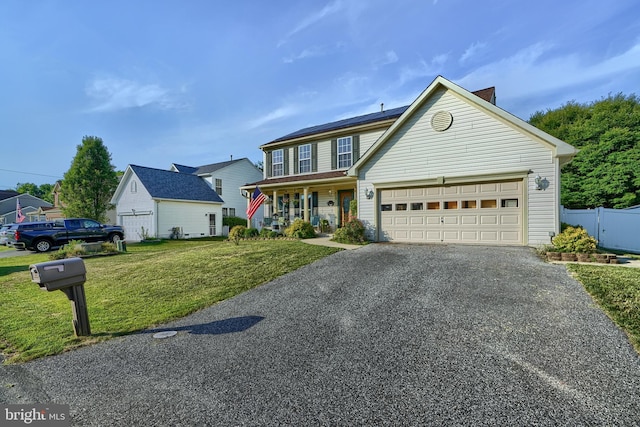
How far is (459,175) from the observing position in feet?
34.4

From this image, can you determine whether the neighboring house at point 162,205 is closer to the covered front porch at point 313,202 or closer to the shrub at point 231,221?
the shrub at point 231,221

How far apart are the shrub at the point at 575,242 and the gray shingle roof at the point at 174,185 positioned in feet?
77.3

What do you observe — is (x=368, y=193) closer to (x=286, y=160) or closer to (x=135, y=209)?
(x=286, y=160)

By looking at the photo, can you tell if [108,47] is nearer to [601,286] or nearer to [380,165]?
[380,165]

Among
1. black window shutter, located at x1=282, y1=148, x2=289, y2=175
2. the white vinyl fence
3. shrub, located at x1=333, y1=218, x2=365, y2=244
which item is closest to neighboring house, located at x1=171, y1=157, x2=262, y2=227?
black window shutter, located at x1=282, y1=148, x2=289, y2=175

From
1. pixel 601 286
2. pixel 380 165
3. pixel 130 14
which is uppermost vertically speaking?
pixel 130 14

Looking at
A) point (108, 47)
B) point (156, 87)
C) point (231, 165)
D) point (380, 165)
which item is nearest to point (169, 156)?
point (231, 165)

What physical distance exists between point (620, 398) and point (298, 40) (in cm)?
1348

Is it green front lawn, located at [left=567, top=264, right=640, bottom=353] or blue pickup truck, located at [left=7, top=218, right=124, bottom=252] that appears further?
blue pickup truck, located at [left=7, top=218, right=124, bottom=252]

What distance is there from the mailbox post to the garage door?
33.0 feet

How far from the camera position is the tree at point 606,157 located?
67.0ft

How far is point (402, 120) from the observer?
11.5 metres

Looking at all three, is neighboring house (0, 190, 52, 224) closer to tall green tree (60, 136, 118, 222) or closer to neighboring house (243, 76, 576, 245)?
tall green tree (60, 136, 118, 222)

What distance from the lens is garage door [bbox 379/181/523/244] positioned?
32.1 ft
